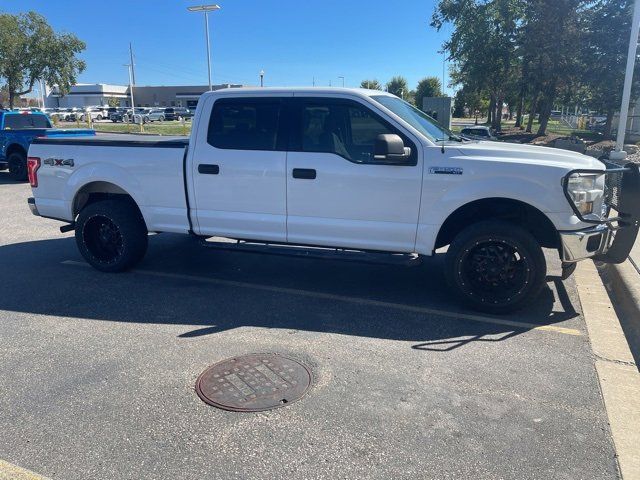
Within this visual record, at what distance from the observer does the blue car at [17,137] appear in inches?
569

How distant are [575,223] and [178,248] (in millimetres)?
5171

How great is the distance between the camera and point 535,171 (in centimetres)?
468

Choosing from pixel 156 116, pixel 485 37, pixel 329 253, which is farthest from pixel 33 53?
pixel 329 253

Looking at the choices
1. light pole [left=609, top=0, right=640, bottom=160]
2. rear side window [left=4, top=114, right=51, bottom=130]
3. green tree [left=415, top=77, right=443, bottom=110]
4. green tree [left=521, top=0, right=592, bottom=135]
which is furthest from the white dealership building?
light pole [left=609, top=0, right=640, bottom=160]

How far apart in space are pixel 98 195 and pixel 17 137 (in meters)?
9.85

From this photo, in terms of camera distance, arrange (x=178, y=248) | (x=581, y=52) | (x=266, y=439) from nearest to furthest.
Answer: (x=266, y=439)
(x=178, y=248)
(x=581, y=52)

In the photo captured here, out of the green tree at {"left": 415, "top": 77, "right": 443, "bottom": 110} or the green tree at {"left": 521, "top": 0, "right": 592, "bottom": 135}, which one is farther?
the green tree at {"left": 415, "top": 77, "right": 443, "bottom": 110}

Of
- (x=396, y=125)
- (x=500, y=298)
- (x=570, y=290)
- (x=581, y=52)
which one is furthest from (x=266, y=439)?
(x=581, y=52)

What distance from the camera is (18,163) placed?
→ 48.0 feet

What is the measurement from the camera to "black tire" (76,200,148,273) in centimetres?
617

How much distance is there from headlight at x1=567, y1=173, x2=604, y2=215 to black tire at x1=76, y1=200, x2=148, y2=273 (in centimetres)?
460

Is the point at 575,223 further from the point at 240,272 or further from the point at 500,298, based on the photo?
the point at 240,272

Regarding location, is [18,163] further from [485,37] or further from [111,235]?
[485,37]

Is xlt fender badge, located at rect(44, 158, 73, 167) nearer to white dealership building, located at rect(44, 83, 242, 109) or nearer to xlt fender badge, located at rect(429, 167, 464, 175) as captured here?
xlt fender badge, located at rect(429, 167, 464, 175)
